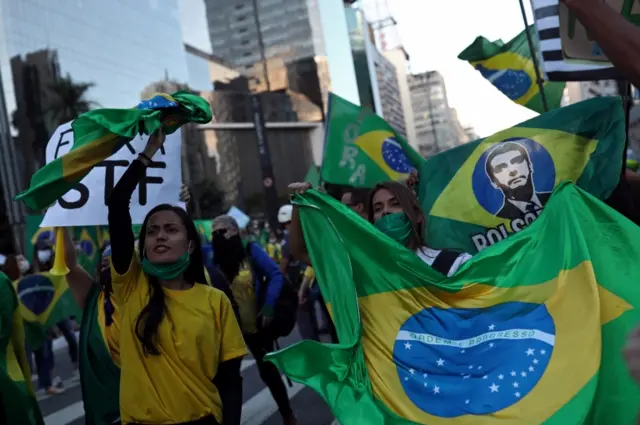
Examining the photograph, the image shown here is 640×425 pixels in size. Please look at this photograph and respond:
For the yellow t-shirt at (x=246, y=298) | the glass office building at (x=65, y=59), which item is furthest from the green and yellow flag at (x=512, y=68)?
the glass office building at (x=65, y=59)

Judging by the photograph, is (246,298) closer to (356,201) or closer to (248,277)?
(248,277)

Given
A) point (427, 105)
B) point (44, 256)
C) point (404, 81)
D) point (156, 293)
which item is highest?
point (404, 81)

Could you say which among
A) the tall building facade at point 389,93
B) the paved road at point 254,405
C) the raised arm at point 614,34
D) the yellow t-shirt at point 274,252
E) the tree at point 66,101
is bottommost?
the paved road at point 254,405

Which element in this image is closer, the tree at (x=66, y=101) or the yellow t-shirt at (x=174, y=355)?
the yellow t-shirt at (x=174, y=355)

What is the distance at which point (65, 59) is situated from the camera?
47.9m

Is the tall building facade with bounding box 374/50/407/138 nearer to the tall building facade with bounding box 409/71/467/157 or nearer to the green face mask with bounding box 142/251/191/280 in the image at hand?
the tall building facade with bounding box 409/71/467/157

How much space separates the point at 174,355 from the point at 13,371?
1.00 metres

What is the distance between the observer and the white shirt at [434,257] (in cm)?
325

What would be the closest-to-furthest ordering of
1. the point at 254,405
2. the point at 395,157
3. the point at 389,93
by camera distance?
the point at 254,405 < the point at 395,157 < the point at 389,93

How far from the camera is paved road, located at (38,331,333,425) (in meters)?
5.92

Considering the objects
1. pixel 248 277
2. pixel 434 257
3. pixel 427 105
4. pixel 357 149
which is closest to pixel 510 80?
pixel 357 149

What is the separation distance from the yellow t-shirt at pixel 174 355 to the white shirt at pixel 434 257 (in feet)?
3.23

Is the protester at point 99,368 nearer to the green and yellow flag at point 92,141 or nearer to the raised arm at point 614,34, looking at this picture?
the green and yellow flag at point 92,141

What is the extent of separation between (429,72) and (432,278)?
182 m
